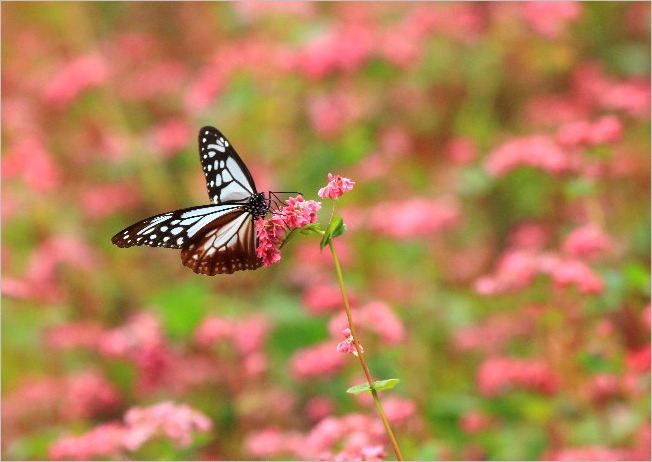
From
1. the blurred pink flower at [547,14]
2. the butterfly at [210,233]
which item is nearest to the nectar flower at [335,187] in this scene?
the butterfly at [210,233]

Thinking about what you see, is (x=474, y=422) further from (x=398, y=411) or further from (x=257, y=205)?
(x=257, y=205)

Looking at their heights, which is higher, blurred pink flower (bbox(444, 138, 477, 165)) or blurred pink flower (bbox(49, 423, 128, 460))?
blurred pink flower (bbox(444, 138, 477, 165))

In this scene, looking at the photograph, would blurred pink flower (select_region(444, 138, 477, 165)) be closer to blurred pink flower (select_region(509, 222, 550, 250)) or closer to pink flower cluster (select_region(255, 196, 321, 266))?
blurred pink flower (select_region(509, 222, 550, 250))

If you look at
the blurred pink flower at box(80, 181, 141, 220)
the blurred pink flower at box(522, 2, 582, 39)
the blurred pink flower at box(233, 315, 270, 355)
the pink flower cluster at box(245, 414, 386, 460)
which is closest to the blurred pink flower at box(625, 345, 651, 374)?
the pink flower cluster at box(245, 414, 386, 460)

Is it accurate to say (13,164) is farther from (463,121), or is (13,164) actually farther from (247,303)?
(463,121)

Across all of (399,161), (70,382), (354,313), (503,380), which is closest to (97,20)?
(399,161)

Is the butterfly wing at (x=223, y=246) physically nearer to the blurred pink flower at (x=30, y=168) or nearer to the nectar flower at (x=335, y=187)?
the nectar flower at (x=335, y=187)

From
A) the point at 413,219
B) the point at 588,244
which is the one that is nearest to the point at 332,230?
the point at 588,244
